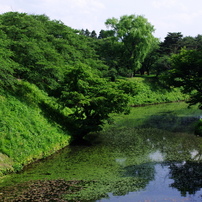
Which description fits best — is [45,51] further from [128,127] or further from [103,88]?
[128,127]

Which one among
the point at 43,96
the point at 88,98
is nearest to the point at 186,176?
the point at 88,98

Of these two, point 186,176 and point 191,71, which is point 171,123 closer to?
point 191,71

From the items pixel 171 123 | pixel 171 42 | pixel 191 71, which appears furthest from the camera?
pixel 171 42

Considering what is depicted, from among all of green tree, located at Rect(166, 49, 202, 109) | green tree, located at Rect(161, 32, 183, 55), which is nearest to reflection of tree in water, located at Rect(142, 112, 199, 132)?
green tree, located at Rect(166, 49, 202, 109)

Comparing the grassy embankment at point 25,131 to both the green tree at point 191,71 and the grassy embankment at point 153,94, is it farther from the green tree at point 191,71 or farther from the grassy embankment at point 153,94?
the grassy embankment at point 153,94

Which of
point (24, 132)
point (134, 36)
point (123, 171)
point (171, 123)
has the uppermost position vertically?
point (134, 36)

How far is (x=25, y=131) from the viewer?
1845 cm

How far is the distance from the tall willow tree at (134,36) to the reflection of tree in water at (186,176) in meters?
43.9

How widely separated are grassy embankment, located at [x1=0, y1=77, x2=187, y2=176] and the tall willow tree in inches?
1367

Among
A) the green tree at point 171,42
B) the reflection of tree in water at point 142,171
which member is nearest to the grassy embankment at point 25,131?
the reflection of tree in water at point 142,171

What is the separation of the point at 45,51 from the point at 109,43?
123 ft

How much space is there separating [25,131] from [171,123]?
20.4 metres

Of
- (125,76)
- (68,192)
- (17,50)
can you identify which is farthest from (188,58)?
(125,76)

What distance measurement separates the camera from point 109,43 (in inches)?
2413
